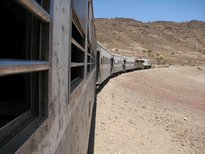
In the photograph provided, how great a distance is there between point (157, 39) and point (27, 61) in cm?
12011

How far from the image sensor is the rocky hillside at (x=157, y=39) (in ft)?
295

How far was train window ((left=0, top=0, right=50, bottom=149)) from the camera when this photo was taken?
1135 millimetres

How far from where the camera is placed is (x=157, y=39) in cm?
11825

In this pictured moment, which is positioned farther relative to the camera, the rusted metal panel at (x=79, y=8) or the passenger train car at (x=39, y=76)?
the rusted metal panel at (x=79, y=8)

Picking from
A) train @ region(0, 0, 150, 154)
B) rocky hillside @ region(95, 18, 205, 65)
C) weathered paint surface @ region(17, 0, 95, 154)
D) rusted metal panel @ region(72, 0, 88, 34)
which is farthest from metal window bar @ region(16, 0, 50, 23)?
rocky hillside @ region(95, 18, 205, 65)

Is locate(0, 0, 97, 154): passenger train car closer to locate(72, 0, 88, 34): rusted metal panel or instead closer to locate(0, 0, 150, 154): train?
locate(0, 0, 150, 154): train

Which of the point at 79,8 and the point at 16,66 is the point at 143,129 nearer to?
the point at 79,8

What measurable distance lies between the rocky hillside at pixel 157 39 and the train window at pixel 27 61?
79283mm

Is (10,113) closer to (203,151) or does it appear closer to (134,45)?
(203,151)

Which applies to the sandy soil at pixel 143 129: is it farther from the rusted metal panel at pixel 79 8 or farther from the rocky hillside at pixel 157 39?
the rocky hillside at pixel 157 39

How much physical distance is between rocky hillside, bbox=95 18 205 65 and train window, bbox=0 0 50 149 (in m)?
79.3

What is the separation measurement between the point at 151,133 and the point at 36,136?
33.0 feet

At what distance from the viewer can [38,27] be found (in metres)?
1.47

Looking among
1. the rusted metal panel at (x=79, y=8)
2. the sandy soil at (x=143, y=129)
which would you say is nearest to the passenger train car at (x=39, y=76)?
the rusted metal panel at (x=79, y=8)
